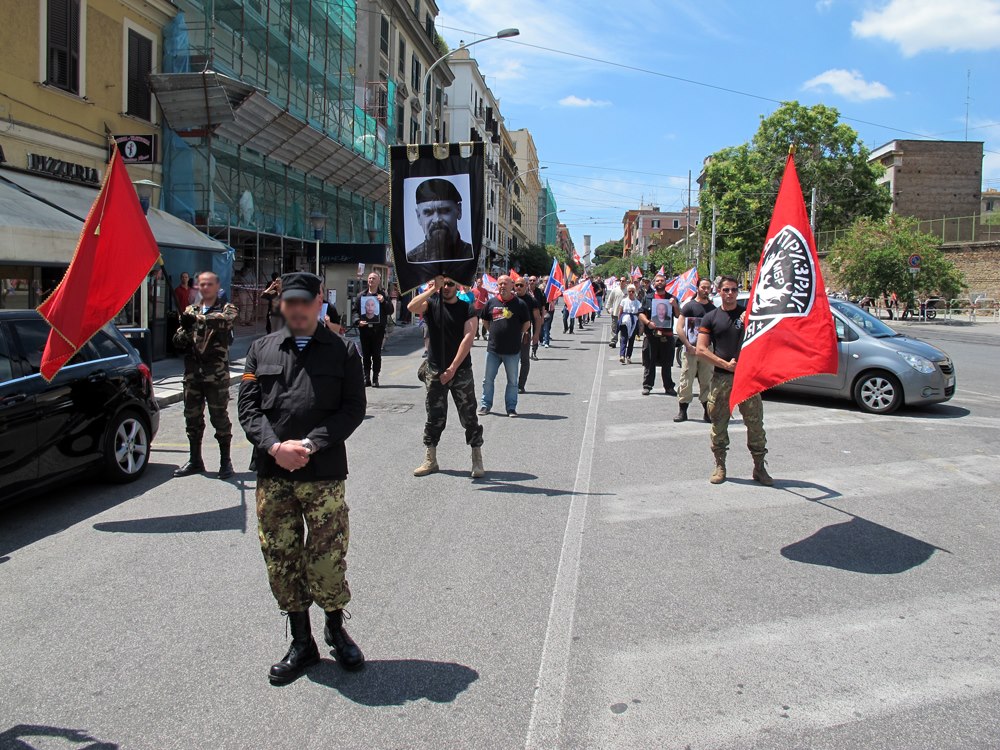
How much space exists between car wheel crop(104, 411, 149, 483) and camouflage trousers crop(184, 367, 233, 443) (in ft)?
1.49

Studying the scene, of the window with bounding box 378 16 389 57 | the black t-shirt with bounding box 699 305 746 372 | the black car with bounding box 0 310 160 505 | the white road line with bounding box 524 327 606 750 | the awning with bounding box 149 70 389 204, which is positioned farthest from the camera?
the window with bounding box 378 16 389 57

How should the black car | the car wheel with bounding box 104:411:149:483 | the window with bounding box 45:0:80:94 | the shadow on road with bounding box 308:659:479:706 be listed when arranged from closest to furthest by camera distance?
the shadow on road with bounding box 308:659:479:706 → the black car → the car wheel with bounding box 104:411:149:483 → the window with bounding box 45:0:80:94

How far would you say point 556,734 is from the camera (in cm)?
315

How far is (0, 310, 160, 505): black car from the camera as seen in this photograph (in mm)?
5762

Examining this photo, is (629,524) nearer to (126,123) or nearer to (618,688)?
(618,688)

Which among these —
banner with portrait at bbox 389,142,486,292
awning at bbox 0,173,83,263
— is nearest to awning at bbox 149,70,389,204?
awning at bbox 0,173,83,263

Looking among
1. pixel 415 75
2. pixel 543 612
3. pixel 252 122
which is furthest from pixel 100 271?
Answer: pixel 415 75

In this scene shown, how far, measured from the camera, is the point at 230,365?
14.9 m

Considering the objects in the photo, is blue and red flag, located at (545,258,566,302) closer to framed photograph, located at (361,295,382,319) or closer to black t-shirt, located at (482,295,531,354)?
framed photograph, located at (361,295,382,319)

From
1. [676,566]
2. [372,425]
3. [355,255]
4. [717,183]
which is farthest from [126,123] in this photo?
[717,183]

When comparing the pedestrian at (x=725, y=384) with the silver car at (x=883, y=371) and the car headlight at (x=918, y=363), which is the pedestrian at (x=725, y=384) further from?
the car headlight at (x=918, y=363)

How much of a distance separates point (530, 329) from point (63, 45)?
11.2m

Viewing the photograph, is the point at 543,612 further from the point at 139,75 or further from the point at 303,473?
the point at 139,75

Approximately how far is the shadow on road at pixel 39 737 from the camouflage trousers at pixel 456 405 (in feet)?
13.9
